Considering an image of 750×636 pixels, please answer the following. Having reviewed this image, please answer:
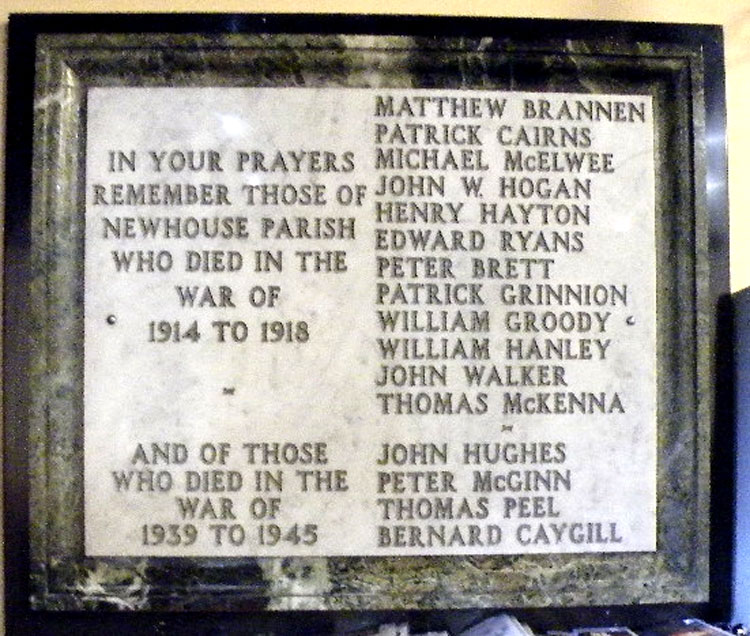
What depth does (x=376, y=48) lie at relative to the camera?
206 centimetres

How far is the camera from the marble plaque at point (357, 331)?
1995 mm

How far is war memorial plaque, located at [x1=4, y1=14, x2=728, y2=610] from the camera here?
1.99 meters

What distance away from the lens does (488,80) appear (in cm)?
208

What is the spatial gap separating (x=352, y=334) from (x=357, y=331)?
2 centimetres

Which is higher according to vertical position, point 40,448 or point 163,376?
point 163,376

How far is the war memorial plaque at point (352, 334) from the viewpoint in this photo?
78.4 inches

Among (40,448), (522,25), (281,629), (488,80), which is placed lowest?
(281,629)

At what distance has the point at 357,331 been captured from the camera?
6.63ft

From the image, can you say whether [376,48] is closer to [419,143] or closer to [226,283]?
[419,143]

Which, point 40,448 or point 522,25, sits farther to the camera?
point 522,25

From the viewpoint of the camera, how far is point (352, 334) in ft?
6.63

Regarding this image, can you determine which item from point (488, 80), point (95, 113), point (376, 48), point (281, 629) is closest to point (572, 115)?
point (488, 80)

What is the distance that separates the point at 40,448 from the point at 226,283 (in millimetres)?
690

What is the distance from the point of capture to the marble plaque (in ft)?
6.55
